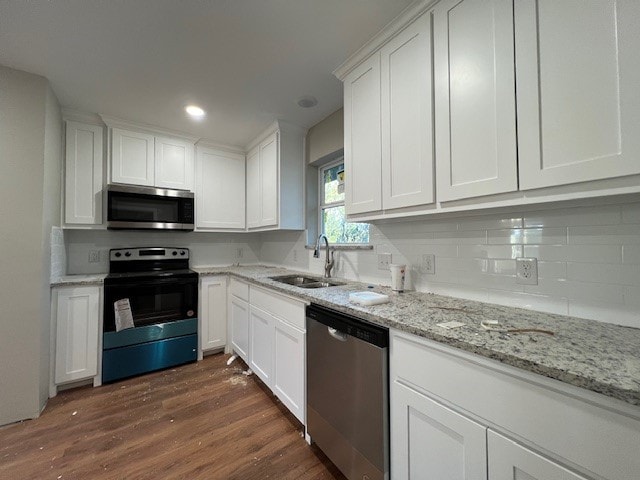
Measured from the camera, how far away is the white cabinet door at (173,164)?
8.93 ft

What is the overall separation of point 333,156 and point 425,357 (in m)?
2.00

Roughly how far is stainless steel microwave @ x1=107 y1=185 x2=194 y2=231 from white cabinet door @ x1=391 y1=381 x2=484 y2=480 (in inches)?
101

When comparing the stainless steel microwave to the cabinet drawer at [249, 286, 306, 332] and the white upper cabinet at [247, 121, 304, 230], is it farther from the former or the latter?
the cabinet drawer at [249, 286, 306, 332]

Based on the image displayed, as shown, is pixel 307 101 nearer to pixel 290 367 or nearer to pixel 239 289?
pixel 239 289

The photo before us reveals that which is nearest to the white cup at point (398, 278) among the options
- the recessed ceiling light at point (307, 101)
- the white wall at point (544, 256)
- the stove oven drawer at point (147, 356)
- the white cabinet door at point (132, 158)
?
the white wall at point (544, 256)

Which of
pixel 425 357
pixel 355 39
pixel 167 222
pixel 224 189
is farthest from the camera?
pixel 224 189

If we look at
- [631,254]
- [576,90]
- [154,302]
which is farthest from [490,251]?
[154,302]

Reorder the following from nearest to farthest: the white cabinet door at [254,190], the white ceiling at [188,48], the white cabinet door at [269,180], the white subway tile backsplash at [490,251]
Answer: the white subway tile backsplash at [490,251] → the white ceiling at [188,48] → the white cabinet door at [269,180] → the white cabinet door at [254,190]

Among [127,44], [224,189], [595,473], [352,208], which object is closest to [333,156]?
[352,208]

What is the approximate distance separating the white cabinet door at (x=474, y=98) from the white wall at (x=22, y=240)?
263 centimetres

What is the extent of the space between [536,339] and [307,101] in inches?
85.7

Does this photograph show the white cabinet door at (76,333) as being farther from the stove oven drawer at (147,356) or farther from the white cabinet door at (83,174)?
the white cabinet door at (83,174)

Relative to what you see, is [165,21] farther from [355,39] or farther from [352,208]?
[352,208]

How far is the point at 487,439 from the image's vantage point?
78cm
